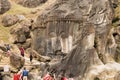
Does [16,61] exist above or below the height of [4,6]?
below

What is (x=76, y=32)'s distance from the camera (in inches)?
2484

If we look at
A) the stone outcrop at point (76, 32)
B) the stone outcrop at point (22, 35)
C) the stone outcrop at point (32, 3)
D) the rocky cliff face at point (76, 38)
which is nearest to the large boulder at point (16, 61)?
the rocky cliff face at point (76, 38)

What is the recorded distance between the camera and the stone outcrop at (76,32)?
2376 inches

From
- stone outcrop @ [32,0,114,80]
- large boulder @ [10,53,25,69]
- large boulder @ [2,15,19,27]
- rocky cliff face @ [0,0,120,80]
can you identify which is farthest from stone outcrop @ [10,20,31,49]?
large boulder @ [10,53,25,69]

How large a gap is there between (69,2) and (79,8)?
2.14 meters

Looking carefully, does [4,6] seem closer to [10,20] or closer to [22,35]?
[10,20]

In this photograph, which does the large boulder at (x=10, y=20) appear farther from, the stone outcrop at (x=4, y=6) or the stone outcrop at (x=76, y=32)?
the stone outcrop at (x=76, y=32)

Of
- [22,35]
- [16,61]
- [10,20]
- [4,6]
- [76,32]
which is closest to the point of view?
[16,61]

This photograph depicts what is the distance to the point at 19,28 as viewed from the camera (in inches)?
2734

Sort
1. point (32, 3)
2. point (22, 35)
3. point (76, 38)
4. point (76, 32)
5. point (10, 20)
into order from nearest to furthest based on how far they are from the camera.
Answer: point (76, 38), point (76, 32), point (22, 35), point (10, 20), point (32, 3)

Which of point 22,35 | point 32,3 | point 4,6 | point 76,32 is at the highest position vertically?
point 4,6

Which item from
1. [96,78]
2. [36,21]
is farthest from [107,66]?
[36,21]

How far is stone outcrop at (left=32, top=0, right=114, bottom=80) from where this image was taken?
6034 centimetres

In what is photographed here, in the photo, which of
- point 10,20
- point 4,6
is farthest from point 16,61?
point 4,6
